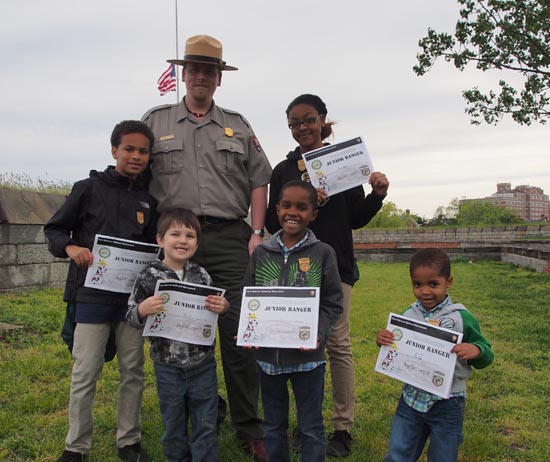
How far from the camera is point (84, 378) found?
3.05 m

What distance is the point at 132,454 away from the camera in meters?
3.22

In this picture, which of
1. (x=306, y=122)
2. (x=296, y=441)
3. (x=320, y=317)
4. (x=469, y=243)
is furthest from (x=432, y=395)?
(x=469, y=243)

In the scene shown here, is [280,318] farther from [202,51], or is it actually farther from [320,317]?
[202,51]

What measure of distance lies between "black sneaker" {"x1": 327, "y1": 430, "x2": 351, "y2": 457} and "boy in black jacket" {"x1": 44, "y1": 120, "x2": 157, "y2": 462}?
1.15 meters

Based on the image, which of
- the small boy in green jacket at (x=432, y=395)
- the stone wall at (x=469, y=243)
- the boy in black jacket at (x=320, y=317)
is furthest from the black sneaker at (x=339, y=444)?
the stone wall at (x=469, y=243)

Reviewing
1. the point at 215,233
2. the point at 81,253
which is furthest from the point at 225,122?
Answer: the point at 81,253

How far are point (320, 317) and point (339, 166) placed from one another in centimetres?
96

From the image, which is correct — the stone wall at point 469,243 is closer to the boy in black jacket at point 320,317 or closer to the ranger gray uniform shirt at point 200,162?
the ranger gray uniform shirt at point 200,162

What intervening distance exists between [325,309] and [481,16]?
43.9ft

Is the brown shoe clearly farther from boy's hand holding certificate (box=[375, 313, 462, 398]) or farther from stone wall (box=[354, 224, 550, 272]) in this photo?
stone wall (box=[354, 224, 550, 272])

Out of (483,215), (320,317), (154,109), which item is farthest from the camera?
(483,215)

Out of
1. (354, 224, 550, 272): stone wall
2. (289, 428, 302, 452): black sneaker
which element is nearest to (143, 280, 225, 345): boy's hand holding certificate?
(289, 428, 302, 452): black sneaker

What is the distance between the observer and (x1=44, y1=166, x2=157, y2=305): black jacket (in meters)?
3.07

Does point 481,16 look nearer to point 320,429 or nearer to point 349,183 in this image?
point 349,183
